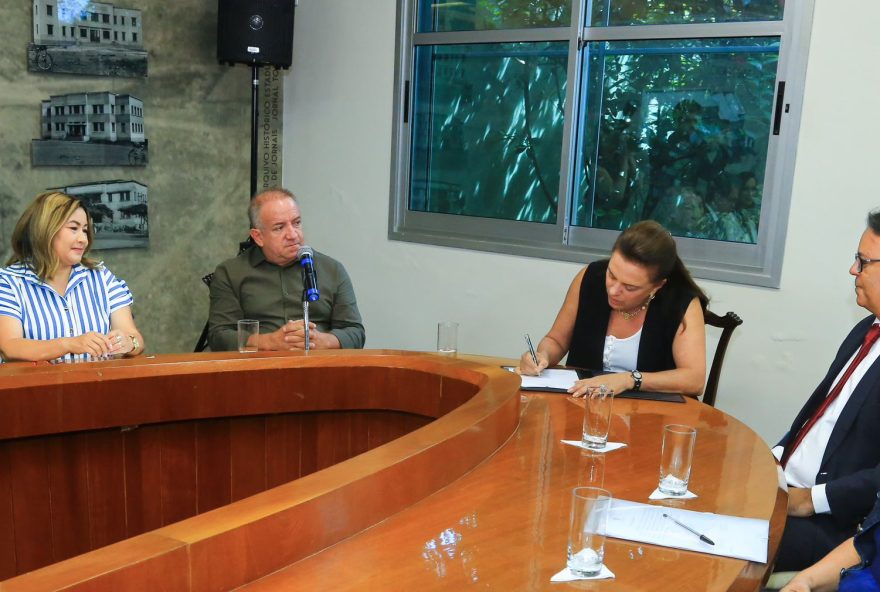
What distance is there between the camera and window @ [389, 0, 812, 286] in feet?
12.6

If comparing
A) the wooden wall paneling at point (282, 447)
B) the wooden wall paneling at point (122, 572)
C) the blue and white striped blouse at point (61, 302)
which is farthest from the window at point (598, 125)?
the wooden wall paneling at point (122, 572)

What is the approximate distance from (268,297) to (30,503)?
1.57 metres

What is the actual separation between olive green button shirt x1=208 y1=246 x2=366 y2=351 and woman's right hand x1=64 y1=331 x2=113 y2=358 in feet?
2.89

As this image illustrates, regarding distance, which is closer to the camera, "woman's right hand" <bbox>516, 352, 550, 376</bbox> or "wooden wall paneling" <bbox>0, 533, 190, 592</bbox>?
"wooden wall paneling" <bbox>0, 533, 190, 592</bbox>

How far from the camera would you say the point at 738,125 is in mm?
3918

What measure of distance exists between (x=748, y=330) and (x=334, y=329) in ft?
5.82

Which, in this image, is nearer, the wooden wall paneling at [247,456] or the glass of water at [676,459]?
the glass of water at [676,459]

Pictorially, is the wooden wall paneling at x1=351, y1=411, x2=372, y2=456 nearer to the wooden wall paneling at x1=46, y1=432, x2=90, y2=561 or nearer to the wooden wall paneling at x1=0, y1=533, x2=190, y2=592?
the wooden wall paneling at x1=46, y1=432, x2=90, y2=561

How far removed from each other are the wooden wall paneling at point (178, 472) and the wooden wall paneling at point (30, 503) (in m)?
0.30

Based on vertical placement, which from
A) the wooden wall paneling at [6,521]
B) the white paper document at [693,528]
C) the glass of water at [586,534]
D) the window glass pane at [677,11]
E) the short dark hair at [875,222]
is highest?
the window glass pane at [677,11]

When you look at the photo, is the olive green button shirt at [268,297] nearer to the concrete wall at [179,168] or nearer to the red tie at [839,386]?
the concrete wall at [179,168]

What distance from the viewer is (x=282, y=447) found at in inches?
101

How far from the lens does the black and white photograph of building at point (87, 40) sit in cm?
427

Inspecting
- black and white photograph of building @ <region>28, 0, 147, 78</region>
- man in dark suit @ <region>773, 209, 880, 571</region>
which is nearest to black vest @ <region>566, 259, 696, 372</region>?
man in dark suit @ <region>773, 209, 880, 571</region>
